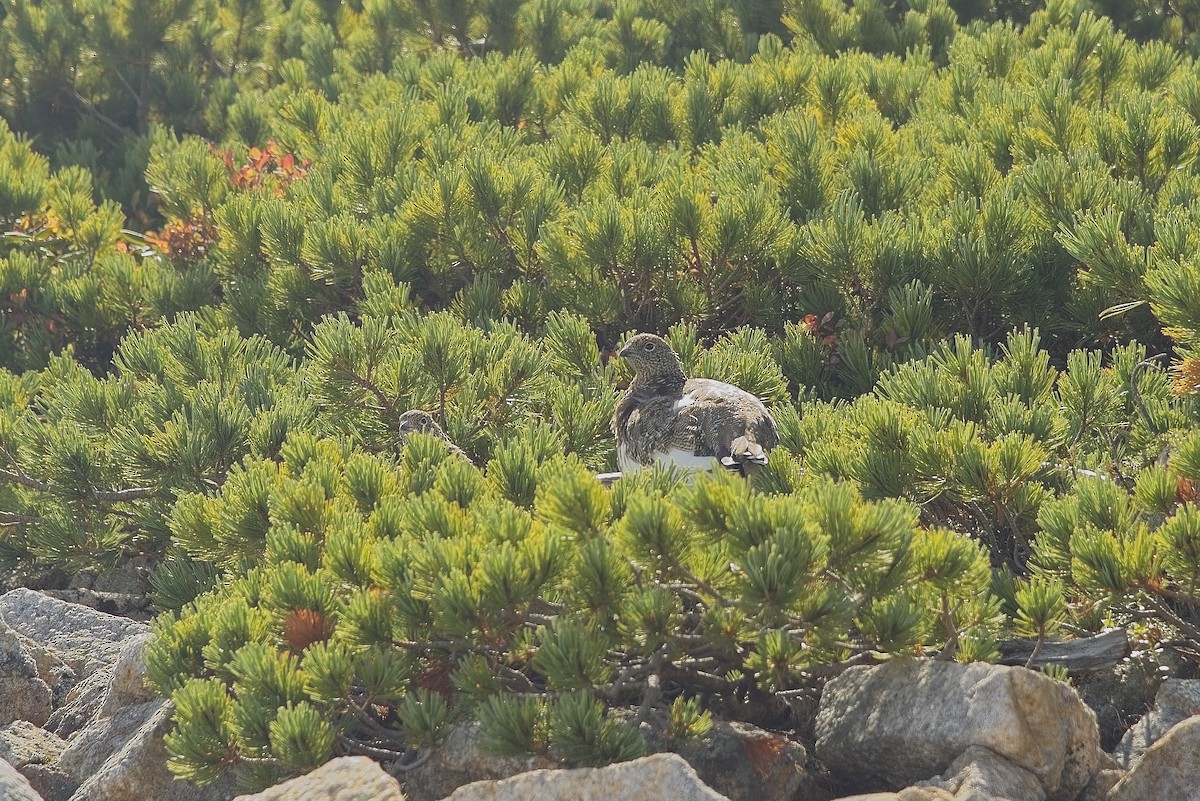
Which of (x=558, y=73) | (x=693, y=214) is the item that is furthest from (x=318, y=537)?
(x=558, y=73)

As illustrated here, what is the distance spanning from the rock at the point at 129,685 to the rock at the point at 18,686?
441mm

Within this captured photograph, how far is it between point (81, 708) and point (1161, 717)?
3318mm

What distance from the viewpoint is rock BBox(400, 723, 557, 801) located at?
12.9ft

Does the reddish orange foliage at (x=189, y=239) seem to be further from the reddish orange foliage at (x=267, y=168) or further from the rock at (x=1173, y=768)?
the rock at (x=1173, y=768)

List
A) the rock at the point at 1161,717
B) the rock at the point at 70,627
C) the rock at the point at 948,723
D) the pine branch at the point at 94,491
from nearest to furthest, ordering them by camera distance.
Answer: the rock at the point at 948,723 < the rock at the point at 1161,717 < the rock at the point at 70,627 < the pine branch at the point at 94,491

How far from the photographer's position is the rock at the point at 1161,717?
410 centimetres

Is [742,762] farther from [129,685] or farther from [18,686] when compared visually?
[18,686]

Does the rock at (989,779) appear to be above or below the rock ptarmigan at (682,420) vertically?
below

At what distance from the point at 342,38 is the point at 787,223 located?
21.2 ft

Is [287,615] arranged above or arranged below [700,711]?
above

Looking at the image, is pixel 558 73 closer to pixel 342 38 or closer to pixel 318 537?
pixel 342 38

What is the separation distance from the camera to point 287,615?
413cm

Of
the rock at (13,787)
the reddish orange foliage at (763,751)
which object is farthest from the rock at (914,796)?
the rock at (13,787)

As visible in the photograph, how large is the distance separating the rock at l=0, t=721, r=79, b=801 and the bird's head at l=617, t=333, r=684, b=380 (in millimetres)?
2275
